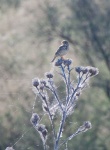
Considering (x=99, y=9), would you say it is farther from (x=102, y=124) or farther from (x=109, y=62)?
(x=102, y=124)

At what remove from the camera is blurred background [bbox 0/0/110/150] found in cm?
1547

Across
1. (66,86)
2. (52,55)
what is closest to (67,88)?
(66,86)

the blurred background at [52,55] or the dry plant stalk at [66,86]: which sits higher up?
the blurred background at [52,55]

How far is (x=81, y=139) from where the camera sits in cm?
1552

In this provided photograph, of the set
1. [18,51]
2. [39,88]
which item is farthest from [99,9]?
[39,88]

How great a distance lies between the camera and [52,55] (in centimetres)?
1642

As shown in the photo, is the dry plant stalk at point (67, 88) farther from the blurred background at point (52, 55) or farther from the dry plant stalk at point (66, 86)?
the blurred background at point (52, 55)

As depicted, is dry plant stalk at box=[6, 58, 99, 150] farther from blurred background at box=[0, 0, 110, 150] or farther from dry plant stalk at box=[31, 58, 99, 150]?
blurred background at box=[0, 0, 110, 150]

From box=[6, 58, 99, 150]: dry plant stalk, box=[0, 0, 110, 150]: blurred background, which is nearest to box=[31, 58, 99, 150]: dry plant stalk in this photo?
box=[6, 58, 99, 150]: dry plant stalk

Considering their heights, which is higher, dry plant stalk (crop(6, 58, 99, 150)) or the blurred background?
the blurred background

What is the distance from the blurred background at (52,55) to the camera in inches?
609

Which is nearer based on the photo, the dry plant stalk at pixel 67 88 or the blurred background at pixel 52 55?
the dry plant stalk at pixel 67 88

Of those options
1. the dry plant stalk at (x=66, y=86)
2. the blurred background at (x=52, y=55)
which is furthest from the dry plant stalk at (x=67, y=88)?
the blurred background at (x=52, y=55)

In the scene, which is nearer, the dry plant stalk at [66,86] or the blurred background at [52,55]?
the dry plant stalk at [66,86]
